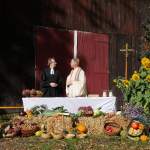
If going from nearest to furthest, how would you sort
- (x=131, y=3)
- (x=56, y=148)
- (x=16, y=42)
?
(x=56, y=148) < (x=16, y=42) < (x=131, y=3)

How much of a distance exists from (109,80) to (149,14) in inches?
123

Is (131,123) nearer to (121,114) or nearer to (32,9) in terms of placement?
(121,114)

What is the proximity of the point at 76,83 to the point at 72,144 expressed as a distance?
4.41 m

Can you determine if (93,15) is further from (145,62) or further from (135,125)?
(135,125)

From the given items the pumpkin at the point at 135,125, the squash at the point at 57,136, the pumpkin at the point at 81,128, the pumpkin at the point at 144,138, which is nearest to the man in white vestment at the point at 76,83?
the pumpkin at the point at 81,128

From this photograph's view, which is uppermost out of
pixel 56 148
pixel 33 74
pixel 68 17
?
pixel 68 17

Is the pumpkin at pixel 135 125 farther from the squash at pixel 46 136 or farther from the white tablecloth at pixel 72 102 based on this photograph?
the white tablecloth at pixel 72 102

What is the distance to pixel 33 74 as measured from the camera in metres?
19.4

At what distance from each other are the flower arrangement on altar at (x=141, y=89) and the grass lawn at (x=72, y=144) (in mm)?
1163

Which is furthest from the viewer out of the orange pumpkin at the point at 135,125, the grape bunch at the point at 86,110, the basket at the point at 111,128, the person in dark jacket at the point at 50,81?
the person in dark jacket at the point at 50,81

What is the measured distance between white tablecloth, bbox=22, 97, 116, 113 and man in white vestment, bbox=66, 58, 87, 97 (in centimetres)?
64

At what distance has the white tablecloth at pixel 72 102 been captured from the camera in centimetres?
1448

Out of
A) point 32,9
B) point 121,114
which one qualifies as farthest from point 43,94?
point 32,9

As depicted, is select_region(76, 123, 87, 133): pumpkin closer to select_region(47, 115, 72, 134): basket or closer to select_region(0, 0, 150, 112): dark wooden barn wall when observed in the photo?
select_region(47, 115, 72, 134): basket
